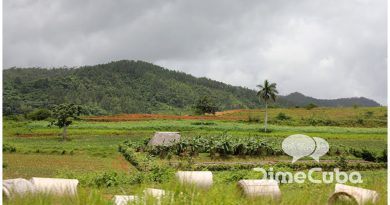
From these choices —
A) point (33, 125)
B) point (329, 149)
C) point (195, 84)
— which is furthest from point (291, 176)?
point (195, 84)

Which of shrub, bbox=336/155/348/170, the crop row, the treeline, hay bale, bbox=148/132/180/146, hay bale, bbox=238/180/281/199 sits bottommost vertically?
shrub, bbox=336/155/348/170

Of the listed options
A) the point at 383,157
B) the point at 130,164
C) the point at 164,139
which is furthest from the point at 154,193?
the point at 164,139

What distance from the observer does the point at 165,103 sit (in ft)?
336

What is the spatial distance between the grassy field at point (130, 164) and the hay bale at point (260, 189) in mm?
163

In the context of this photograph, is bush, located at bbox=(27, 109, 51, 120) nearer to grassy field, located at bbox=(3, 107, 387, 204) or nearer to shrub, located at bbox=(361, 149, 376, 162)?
grassy field, located at bbox=(3, 107, 387, 204)

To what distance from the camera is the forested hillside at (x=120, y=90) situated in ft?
282

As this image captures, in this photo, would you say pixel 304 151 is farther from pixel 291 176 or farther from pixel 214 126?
pixel 214 126

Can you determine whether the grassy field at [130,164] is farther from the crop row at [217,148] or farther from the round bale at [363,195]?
the crop row at [217,148]

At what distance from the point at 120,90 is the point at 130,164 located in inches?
3169

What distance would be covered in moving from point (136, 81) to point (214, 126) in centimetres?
6823

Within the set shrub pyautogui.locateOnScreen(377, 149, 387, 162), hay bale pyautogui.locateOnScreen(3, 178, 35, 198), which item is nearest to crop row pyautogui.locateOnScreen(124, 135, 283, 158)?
shrub pyautogui.locateOnScreen(377, 149, 387, 162)

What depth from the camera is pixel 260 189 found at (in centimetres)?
657

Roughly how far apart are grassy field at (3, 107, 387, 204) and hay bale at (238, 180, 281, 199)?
0.16 metres

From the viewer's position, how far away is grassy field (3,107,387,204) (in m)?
5.67
